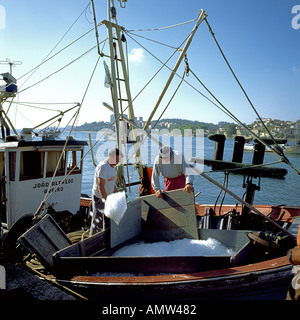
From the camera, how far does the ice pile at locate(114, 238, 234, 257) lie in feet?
14.0

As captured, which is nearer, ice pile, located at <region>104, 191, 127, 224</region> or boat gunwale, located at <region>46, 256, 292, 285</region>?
boat gunwale, located at <region>46, 256, 292, 285</region>

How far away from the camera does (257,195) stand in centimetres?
2233

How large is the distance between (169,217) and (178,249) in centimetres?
63

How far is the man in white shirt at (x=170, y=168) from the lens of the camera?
5.26m

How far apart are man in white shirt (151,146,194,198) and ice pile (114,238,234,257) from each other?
42.0 inches

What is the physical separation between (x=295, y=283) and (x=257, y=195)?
2103 cm

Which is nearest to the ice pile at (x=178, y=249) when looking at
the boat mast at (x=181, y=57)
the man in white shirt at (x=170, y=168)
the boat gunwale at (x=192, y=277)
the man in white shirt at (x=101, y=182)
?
the boat gunwale at (x=192, y=277)

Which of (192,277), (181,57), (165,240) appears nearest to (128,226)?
(165,240)

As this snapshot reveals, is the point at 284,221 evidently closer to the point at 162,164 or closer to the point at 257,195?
the point at 162,164

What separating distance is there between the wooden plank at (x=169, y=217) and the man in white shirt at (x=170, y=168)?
1.15 ft

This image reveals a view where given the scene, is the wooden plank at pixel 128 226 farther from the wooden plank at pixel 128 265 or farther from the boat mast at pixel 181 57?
the boat mast at pixel 181 57

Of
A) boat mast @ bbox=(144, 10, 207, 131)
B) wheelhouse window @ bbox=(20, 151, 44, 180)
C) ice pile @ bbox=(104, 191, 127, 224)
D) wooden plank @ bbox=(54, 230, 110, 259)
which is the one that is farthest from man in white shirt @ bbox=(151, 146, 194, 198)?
wheelhouse window @ bbox=(20, 151, 44, 180)

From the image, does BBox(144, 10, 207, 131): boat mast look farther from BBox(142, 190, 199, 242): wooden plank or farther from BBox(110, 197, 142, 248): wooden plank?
BBox(110, 197, 142, 248): wooden plank
